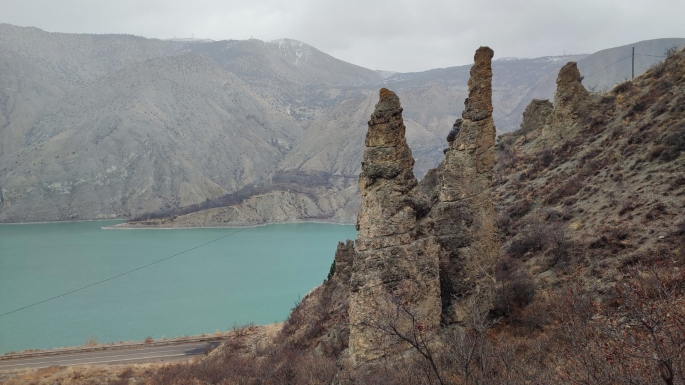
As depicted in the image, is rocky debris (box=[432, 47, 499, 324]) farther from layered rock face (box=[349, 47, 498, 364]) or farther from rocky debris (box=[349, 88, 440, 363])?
rocky debris (box=[349, 88, 440, 363])

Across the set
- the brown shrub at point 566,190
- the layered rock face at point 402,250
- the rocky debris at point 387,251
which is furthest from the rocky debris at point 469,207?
the brown shrub at point 566,190

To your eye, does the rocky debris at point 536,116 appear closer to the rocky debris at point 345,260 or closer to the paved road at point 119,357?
the rocky debris at point 345,260

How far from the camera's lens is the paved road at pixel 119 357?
2253 centimetres

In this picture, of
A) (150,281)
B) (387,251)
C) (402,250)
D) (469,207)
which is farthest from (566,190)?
(150,281)

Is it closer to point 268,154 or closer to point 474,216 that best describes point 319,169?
point 268,154

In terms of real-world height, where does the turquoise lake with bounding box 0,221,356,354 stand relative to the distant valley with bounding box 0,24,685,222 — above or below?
below

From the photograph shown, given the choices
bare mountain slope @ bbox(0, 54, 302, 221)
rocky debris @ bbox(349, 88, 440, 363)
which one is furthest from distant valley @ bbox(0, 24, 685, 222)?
rocky debris @ bbox(349, 88, 440, 363)

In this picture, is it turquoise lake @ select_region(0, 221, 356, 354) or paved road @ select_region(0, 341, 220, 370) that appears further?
turquoise lake @ select_region(0, 221, 356, 354)

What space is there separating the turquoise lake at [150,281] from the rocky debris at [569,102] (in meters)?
25.1

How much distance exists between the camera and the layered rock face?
27.6 ft

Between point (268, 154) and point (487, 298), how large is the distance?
549 feet

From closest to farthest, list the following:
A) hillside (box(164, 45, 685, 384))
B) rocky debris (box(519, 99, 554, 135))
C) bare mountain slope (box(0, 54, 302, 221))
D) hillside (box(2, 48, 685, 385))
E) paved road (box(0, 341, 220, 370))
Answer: hillside (box(164, 45, 685, 384))
hillside (box(2, 48, 685, 385))
paved road (box(0, 341, 220, 370))
rocky debris (box(519, 99, 554, 135))
bare mountain slope (box(0, 54, 302, 221))

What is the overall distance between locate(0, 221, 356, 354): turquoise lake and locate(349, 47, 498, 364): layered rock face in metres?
28.3

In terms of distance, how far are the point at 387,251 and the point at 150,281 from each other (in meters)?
51.6
